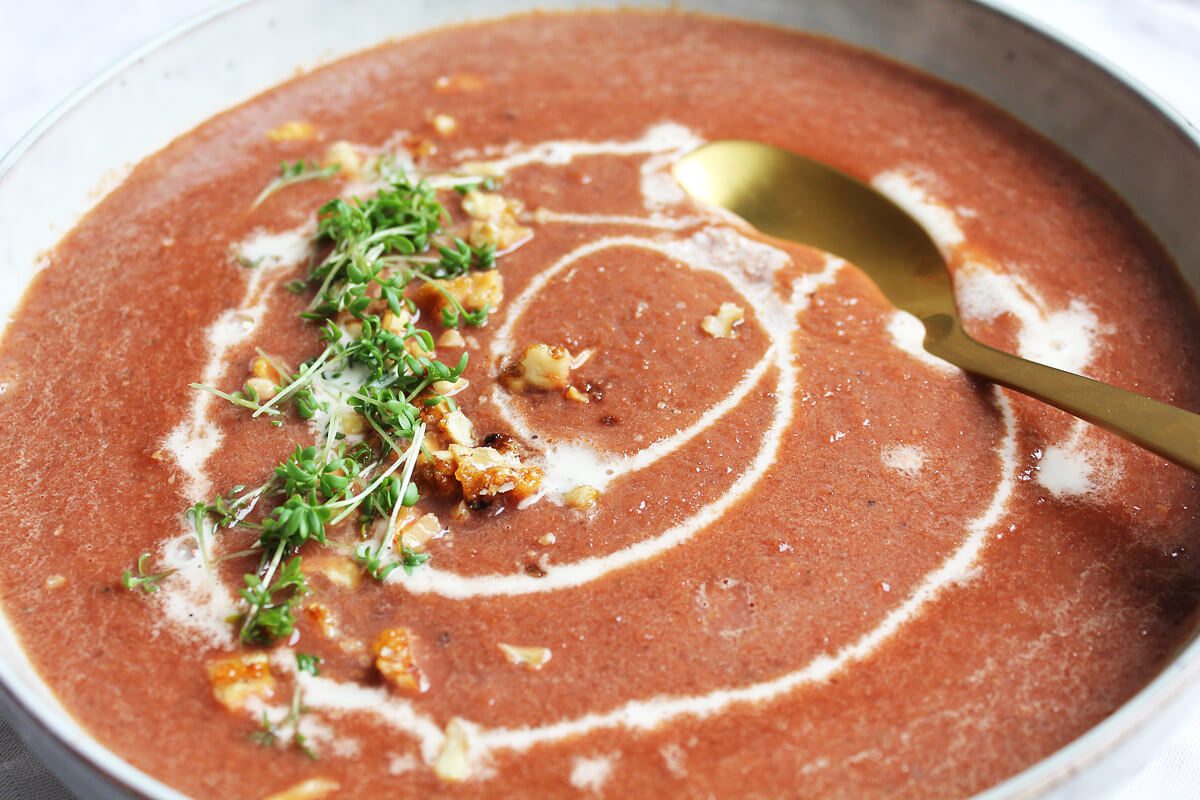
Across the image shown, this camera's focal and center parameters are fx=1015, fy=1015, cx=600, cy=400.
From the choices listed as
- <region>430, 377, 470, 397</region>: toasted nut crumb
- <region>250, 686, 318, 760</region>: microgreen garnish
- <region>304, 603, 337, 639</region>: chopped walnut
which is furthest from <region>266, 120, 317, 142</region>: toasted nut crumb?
<region>250, 686, 318, 760</region>: microgreen garnish

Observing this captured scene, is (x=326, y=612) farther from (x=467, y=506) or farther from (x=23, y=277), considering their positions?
(x=23, y=277)

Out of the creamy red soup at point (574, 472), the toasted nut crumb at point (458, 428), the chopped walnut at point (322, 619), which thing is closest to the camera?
the creamy red soup at point (574, 472)

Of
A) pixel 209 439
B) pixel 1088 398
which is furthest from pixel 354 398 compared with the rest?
pixel 1088 398

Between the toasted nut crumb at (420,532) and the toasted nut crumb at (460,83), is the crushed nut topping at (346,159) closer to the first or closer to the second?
the toasted nut crumb at (460,83)

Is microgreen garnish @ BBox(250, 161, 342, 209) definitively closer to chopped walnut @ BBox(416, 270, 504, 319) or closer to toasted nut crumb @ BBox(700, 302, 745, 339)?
chopped walnut @ BBox(416, 270, 504, 319)

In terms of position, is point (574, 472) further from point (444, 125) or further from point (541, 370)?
point (444, 125)

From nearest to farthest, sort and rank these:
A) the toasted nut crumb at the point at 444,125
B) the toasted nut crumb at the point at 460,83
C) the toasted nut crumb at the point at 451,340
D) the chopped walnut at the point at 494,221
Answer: the toasted nut crumb at the point at 451,340
the chopped walnut at the point at 494,221
the toasted nut crumb at the point at 444,125
the toasted nut crumb at the point at 460,83

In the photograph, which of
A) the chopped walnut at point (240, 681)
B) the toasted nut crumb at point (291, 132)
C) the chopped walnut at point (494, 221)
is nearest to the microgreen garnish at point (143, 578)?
the chopped walnut at point (240, 681)
